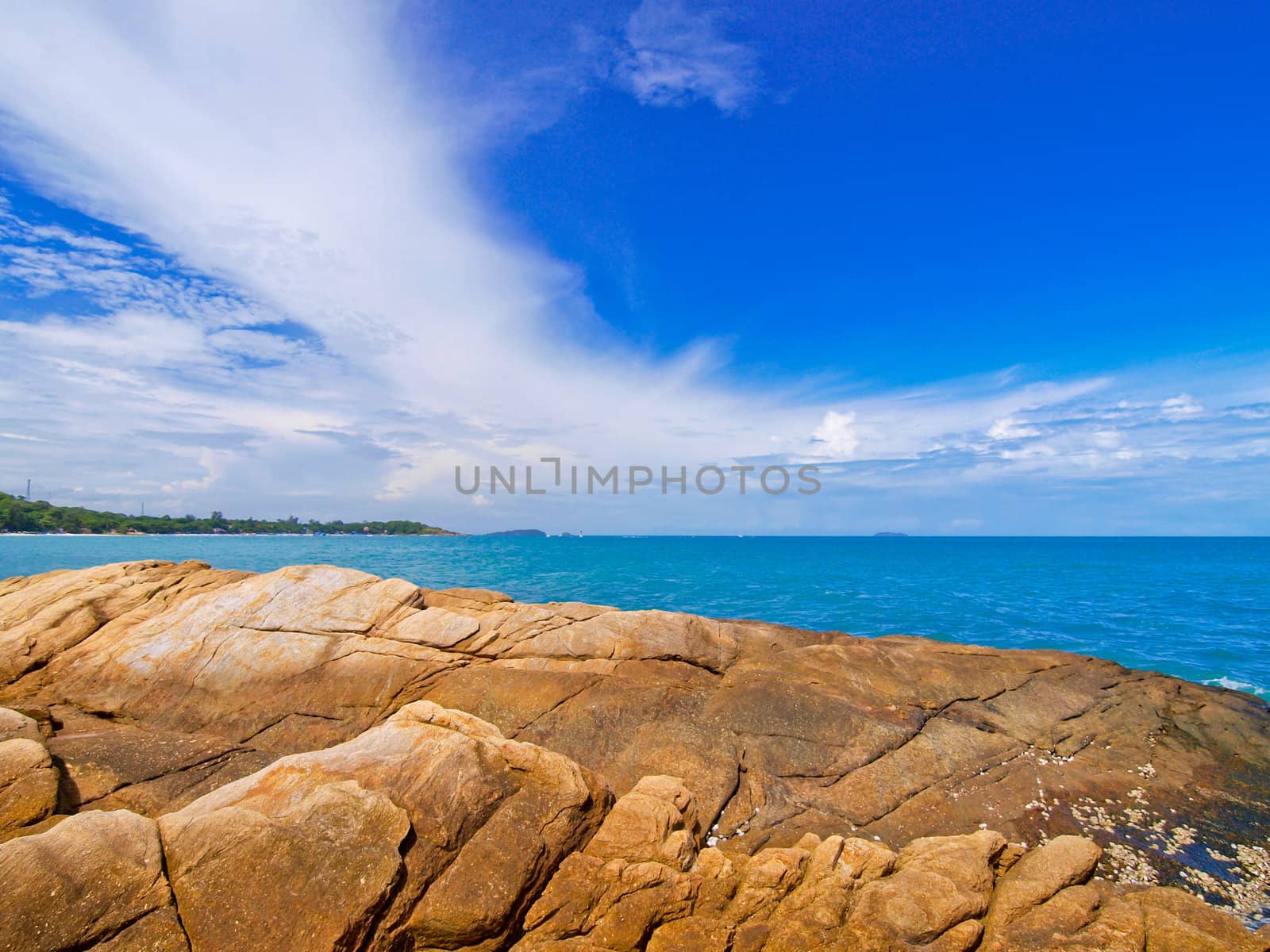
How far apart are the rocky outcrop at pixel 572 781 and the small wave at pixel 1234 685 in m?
5.65

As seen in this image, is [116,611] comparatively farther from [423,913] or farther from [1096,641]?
[1096,641]

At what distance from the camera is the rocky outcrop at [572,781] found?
23.4ft

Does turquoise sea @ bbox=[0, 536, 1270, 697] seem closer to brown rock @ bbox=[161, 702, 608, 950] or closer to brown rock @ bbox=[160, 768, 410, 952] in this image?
brown rock @ bbox=[161, 702, 608, 950]

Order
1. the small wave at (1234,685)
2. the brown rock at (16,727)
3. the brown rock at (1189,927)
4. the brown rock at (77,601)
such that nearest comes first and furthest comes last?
the brown rock at (1189,927) < the brown rock at (16,727) < the brown rock at (77,601) < the small wave at (1234,685)

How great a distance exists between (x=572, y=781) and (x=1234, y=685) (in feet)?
85.8

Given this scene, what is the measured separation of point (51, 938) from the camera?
589 cm

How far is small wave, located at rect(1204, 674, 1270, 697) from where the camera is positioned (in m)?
20.9

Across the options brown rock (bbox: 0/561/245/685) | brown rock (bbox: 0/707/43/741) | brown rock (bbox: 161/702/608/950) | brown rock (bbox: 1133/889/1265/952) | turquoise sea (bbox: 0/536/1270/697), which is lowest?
turquoise sea (bbox: 0/536/1270/697)

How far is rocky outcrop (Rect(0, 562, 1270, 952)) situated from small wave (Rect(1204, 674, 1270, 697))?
18.5 ft

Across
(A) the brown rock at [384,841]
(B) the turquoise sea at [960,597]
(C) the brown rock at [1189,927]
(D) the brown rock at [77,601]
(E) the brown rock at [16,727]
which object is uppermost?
(D) the brown rock at [77,601]

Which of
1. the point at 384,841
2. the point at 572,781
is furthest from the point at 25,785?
the point at 572,781

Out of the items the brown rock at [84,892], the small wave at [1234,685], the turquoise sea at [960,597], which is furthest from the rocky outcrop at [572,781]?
the turquoise sea at [960,597]

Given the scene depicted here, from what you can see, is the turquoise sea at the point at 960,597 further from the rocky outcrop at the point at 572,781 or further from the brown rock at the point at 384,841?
the brown rock at the point at 384,841

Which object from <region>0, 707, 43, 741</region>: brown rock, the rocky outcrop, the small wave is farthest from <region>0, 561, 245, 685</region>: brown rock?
the small wave
